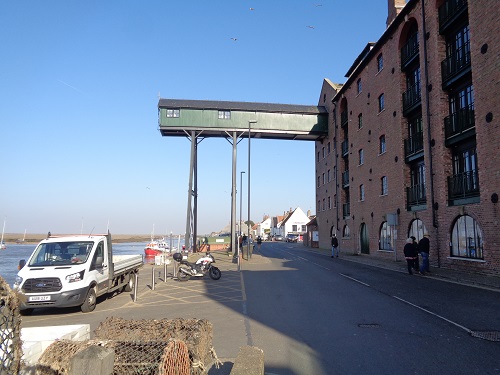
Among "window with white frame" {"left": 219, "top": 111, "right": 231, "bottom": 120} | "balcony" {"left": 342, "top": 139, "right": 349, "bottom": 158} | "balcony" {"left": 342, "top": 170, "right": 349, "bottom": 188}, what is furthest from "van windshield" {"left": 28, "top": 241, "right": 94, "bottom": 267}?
"balcony" {"left": 342, "top": 139, "right": 349, "bottom": 158}

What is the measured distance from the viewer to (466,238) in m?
17.9

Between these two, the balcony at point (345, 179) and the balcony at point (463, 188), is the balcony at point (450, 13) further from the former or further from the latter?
the balcony at point (345, 179)

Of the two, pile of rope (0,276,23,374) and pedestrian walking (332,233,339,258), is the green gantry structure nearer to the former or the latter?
→ pedestrian walking (332,233,339,258)

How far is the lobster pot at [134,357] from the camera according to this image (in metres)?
2.89

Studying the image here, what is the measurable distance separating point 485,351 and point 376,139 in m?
24.8

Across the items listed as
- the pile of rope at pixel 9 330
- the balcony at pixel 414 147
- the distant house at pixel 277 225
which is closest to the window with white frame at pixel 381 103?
the balcony at pixel 414 147

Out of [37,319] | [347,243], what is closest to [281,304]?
[37,319]

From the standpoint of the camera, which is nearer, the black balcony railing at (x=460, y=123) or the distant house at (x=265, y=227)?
the black balcony railing at (x=460, y=123)

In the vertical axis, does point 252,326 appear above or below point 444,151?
below

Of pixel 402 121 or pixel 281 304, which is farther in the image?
pixel 402 121

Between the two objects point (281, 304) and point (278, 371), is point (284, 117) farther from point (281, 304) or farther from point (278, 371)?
point (278, 371)

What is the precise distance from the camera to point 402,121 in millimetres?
→ 24922

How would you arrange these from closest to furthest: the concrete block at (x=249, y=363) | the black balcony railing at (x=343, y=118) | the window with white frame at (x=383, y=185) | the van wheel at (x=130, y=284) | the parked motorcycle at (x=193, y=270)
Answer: the concrete block at (x=249, y=363) → the van wheel at (x=130, y=284) → the parked motorcycle at (x=193, y=270) → the window with white frame at (x=383, y=185) → the black balcony railing at (x=343, y=118)

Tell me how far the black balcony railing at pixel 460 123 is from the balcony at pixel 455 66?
64.6 inches
